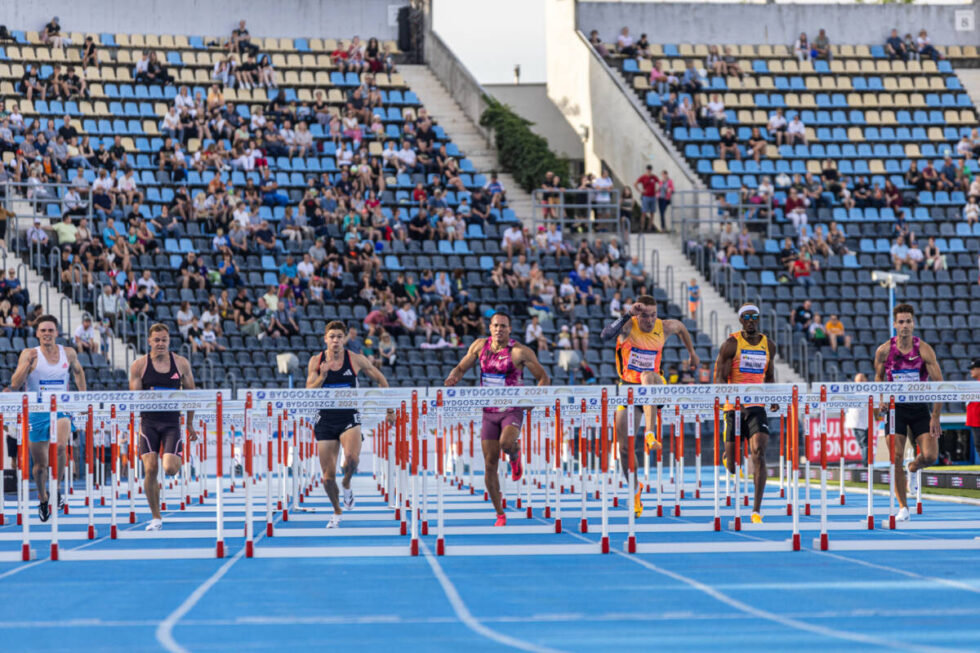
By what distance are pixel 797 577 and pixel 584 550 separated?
225 centimetres

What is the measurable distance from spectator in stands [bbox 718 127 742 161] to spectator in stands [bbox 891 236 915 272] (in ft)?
→ 17.1

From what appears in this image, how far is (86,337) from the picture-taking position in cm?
2559

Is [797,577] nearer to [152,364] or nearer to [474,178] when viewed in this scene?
[152,364]

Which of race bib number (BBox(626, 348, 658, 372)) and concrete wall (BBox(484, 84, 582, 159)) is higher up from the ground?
concrete wall (BBox(484, 84, 582, 159))

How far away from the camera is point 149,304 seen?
2778 centimetres

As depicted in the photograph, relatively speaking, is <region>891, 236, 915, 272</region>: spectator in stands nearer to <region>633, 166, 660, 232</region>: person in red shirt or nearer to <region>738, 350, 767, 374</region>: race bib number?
<region>633, 166, 660, 232</region>: person in red shirt

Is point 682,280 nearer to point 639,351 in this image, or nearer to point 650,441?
point 639,351

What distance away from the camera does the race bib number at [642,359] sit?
13438mm

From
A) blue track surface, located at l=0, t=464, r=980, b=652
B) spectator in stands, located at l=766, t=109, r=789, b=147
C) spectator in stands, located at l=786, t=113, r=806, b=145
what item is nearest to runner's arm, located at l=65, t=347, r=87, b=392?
blue track surface, located at l=0, t=464, r=980, b=652

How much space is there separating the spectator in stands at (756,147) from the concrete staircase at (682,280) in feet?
11.0

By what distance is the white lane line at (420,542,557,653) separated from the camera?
21.6 ft

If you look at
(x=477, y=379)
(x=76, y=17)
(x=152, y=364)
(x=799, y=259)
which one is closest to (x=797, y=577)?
(x=152, y=364)

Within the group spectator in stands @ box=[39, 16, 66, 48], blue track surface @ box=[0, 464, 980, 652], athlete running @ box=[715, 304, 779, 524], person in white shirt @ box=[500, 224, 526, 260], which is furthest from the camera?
spectator in stands @ box=[39, 16, 66, 48]

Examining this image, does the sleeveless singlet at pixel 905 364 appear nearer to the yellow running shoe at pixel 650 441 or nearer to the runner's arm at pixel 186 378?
the yellow running shoe at pixel 650 441
